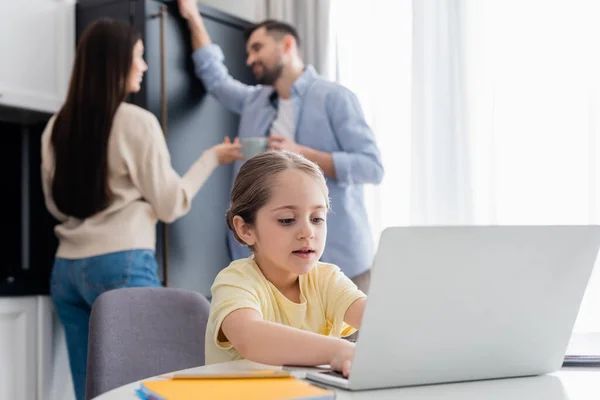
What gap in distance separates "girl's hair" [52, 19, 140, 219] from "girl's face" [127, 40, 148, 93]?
0.06ft

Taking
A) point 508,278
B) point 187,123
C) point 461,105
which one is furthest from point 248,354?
point 461,105

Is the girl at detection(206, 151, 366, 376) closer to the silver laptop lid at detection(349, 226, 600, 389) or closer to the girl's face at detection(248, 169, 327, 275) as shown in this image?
the girl's face at detection(248, 169, 327, 275)

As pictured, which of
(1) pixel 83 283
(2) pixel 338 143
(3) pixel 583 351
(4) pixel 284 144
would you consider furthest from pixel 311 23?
(3) pixel 583 351

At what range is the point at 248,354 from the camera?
3.56 ft

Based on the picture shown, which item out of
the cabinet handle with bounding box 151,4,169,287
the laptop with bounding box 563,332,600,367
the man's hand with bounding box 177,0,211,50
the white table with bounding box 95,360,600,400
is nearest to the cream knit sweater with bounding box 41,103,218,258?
the cabinet handle with bounding box 151,4,169,287

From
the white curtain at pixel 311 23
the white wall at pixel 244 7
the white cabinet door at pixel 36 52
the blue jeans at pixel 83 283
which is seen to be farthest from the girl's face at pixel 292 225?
the white wall at pixel 244 7

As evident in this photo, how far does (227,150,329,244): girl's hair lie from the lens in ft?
4.45

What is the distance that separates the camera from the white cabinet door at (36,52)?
2.64 m

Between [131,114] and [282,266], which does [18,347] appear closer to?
[131,114]

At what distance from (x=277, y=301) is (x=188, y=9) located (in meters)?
1.81

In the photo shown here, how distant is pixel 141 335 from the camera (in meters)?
1.58

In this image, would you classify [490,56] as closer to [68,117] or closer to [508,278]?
[68,117]

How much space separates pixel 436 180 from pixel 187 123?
95 cm

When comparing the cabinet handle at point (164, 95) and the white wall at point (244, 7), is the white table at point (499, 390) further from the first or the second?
the white wall at point (244, 7)
